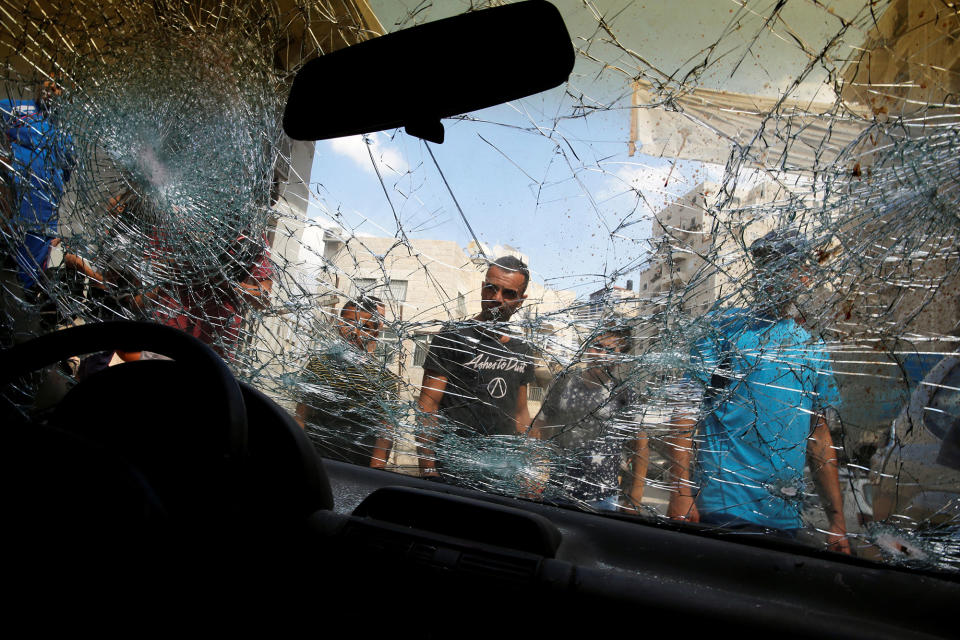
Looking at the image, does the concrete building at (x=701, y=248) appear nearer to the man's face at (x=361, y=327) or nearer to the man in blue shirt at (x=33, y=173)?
the man's face at (x=361, y=327)

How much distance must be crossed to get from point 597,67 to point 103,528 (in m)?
1.44

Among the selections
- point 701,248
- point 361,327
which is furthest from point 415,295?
point 701,248

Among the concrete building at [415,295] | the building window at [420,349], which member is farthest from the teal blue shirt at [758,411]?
the building window at [420,349]

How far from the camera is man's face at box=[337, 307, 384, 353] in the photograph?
200 centimetres

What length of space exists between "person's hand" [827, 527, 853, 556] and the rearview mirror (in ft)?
3.80

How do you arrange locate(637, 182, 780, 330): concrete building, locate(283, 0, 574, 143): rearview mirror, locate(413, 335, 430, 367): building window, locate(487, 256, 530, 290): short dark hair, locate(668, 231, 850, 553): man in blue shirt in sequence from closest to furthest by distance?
locate(283, 0, 574, 143): rearview mirror < locate(668, 231, 850, 553): man in blue shirt < locate(637, 182, 780, 330): concrete building < locate(487, 256, 530, 290): short dark hair < locate(413, 335, 430, 367): building window

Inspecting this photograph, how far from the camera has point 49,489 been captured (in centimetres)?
97

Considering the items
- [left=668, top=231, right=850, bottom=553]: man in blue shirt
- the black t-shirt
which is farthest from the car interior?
the black t-shirt

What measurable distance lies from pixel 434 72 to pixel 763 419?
114cm

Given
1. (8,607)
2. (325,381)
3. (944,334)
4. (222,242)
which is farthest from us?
(222,242)

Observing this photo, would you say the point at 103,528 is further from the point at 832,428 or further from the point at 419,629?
the point at 832,428

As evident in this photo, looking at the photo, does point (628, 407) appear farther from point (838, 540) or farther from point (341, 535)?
point (341, 535)

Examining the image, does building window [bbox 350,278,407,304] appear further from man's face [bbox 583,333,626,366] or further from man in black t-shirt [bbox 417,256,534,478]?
man's face [bbox 583,333,626,366]

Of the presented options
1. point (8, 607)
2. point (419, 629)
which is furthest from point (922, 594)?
point (8, 607)
